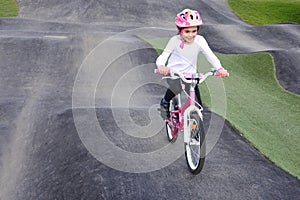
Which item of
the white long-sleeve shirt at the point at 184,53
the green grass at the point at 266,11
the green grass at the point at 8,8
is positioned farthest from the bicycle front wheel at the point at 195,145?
the green grass at the point at 266,11

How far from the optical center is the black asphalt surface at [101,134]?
22.1 feet

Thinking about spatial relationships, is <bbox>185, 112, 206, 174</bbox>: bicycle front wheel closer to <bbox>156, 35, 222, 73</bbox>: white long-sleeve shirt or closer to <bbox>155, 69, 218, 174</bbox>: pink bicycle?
<bbox>155, 69, 218, 174</bbox>: pink bicycle

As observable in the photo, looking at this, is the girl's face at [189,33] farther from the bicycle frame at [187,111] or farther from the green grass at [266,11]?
the green grass at [266,11]

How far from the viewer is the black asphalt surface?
6.73 meters

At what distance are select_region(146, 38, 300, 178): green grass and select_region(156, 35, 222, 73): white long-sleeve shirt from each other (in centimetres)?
381

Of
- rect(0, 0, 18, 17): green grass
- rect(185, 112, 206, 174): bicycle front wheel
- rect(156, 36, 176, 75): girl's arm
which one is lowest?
rect(0, 0, 18, 17): green grass

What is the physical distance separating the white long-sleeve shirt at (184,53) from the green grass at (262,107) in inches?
150

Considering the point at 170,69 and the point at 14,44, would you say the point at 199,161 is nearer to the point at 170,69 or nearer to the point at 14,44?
the point at 170,69

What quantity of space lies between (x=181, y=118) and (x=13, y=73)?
10893 millimetres

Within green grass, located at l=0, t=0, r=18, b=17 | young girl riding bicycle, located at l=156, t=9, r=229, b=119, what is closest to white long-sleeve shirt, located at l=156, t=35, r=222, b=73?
young girl riding bicycle, located at l=156, t=9, r=229, b=119

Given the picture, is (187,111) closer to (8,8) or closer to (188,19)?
(188,19)

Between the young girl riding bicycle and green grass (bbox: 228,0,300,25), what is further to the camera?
green grass (bbox: 228,0,300,25)

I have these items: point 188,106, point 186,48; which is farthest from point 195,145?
point 186,48

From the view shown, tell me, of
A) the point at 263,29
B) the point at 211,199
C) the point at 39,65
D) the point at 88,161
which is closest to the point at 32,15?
the point at 39,65
